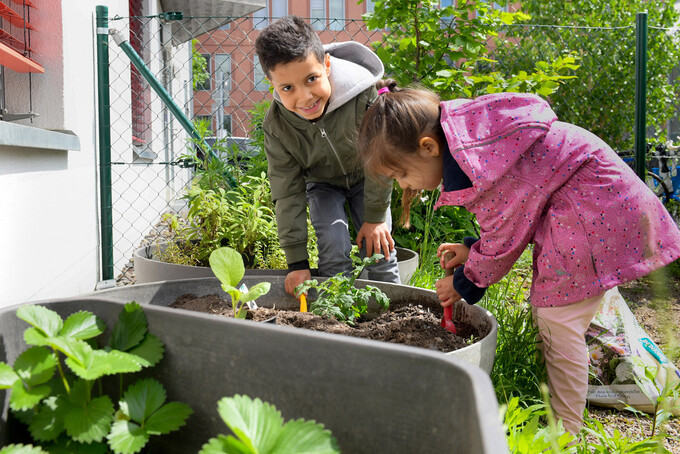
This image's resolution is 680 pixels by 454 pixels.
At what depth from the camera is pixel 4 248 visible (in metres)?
1.78

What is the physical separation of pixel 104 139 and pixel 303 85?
1.79m

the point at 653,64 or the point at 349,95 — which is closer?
the point at 349,95

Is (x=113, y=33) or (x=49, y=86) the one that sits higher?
(x=113, y=33)

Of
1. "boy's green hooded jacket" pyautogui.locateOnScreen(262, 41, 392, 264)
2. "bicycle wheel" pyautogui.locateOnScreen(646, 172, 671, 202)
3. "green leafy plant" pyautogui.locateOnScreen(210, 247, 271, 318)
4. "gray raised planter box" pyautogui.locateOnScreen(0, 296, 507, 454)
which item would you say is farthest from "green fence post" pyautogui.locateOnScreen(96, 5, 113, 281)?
"bicycle wheel" pyautogui.locateOnScreen(646, 172, 671, 202)

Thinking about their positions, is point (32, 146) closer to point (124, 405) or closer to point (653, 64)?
point (124, 405)

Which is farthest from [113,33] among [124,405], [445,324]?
[124,405]

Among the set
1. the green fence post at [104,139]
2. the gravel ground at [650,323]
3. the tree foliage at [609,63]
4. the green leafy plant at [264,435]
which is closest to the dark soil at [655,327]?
the gravel ground at [650,323]

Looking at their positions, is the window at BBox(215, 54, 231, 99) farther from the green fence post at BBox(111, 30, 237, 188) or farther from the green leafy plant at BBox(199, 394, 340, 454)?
the green leafy plant at BBox(199, 394, 340, 454)

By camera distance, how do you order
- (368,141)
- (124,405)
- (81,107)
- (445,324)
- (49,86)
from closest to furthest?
(124,405) → (445,324) → (368,141) → (49,86) → (81,107)

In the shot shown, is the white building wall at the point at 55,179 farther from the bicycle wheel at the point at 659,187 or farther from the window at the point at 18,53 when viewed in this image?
the bicycle wheel at the point at 659,187

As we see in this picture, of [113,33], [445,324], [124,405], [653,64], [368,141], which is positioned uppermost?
[653,64]

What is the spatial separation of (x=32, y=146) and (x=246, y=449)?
184 centimetres

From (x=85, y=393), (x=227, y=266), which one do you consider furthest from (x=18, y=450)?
(x=227, y=266)

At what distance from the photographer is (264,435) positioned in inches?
16.6
